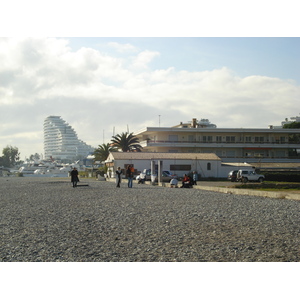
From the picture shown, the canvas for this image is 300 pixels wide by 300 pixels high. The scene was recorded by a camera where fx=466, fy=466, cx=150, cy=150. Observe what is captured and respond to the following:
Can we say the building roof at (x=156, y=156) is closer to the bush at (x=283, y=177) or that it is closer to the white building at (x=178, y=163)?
the white building at (x=178, y=163)

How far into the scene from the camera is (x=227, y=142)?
79.4m

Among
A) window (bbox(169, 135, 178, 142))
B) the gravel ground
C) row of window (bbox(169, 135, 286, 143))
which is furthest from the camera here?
row of window (bbox(169, 135, 286, 143))

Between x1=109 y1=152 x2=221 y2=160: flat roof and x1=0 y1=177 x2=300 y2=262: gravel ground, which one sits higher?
x1=109 y1=152 x2=221 y2=160: flat roof

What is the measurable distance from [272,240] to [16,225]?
6937mm

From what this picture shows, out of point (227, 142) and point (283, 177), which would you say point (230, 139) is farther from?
point (283, 177)

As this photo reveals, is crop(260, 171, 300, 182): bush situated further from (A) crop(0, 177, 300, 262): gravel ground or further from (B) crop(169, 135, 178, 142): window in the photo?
(A) crop(0, 177, 300, 262): gravel ground

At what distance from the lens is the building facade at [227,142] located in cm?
7769

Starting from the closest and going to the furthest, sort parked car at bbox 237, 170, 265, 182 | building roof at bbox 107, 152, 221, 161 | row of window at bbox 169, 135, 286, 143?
parked car at bbox 237, 170, 265, 182
building roof at bbox 107, 152, 221, 161
row of window at bbox 169, 135, 286, 143

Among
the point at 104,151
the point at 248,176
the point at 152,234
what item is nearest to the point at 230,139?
the point at 104,151

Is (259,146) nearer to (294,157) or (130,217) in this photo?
(294,157)

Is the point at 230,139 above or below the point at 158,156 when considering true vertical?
above

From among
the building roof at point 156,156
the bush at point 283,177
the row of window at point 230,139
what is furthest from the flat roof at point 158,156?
the row of window at point 230,139

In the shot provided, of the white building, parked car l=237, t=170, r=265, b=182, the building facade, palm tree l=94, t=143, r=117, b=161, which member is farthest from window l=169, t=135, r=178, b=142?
parked car l=237, t=170, r=265, b=182

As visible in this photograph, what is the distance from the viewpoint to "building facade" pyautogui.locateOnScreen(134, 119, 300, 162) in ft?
255
